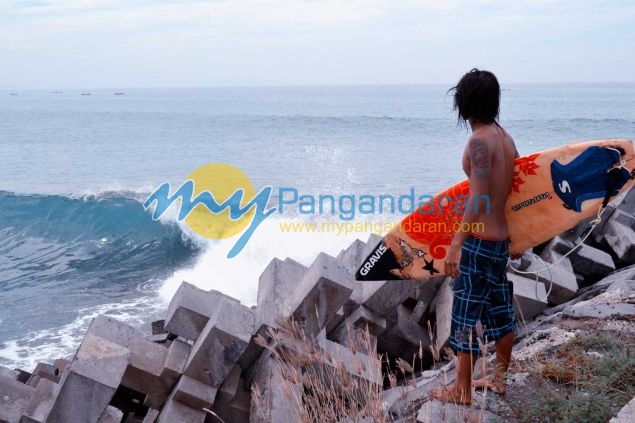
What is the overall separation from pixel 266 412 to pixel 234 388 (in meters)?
0.47

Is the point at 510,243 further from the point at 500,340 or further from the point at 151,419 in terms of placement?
the point at 151,419

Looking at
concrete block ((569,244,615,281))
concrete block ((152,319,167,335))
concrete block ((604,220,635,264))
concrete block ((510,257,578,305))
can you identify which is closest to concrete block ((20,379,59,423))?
concrete block ((152,319,167,335))

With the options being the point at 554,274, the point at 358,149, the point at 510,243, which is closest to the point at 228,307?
the point at 510,243

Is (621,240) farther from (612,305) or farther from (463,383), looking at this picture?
(463,383)

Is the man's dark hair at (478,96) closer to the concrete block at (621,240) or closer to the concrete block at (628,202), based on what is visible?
the concrete block at (621,240)

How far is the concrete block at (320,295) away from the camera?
439 cm

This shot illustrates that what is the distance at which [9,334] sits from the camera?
27.6 ft

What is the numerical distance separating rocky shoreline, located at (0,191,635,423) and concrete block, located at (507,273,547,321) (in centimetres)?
1

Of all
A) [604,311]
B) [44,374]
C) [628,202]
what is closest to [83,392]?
[44,374]

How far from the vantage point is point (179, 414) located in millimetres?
4191

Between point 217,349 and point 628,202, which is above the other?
point 628,202

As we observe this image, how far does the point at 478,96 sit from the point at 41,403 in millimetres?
3132

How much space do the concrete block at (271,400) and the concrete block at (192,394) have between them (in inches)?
11.8

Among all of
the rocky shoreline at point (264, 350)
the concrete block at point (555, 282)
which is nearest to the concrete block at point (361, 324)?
the rocky shoreline at point (264, 350)
